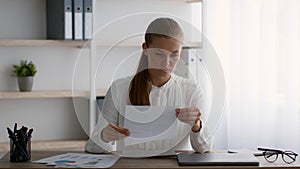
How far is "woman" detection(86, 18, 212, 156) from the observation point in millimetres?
2254

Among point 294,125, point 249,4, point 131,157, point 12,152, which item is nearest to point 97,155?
point 131,157

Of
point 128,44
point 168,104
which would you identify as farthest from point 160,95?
point 128,44

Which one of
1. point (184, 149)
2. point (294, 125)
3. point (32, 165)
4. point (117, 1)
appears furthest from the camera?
point (117, 1)

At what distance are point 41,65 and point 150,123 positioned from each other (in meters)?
1.73

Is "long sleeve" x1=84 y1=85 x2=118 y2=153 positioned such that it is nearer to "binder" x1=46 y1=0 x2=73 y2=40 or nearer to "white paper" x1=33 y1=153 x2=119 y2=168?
"white paper" x1=33 y1=153 x2=119 y2=168

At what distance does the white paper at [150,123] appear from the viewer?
2.23 metres

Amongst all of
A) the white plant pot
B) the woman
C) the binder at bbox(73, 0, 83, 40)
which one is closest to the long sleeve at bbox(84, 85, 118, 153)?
the woman

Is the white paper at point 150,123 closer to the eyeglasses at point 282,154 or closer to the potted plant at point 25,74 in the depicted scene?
the eyeglasses at point 282,154

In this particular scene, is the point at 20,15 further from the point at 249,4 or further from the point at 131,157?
the point at 131,157

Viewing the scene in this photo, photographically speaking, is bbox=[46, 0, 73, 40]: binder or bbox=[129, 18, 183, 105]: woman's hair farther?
bbox=[46, 0, 73, 40]: binder

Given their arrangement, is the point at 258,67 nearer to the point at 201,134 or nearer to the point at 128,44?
the point at 128,44

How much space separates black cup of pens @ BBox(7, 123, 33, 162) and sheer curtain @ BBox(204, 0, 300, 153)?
1.76 m

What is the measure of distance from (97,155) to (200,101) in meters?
0.44

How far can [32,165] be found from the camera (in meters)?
2.10
